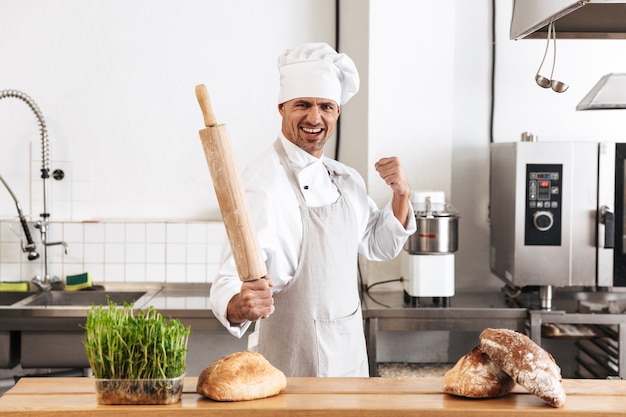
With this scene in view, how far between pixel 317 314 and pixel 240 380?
734 millimetres

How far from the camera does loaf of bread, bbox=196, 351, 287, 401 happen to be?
61.3 inches

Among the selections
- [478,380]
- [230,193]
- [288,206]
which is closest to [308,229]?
[288,206]

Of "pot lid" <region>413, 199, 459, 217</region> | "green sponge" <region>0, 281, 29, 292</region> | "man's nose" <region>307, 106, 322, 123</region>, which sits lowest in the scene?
"green sponge" <region>0, 281, 29, 292</region>

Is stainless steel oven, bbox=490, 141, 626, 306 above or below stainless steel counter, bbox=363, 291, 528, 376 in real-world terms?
above

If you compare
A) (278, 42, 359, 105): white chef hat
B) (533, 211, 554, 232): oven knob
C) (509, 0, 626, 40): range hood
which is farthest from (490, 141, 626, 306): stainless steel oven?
(509, 0, 626, 40): range hood

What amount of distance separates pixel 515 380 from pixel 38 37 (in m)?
2.99

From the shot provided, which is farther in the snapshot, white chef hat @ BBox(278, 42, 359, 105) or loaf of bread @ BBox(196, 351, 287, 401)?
white chef hat @ BBox(278, 42, 359, 105)

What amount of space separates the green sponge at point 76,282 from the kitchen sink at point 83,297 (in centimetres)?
2

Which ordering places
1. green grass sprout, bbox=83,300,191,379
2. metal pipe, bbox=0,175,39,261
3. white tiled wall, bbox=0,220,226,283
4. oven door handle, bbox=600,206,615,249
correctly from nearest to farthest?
green grass sprout, bbox=83,300,191,379
oven door handle, bbox=600,206,615,249
metal pipe, bbox=0,175,39,261
white tiled wall, bbox=0,220,226,283

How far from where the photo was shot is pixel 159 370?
1.51 metres

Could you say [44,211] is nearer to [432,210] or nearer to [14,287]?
[14,287]

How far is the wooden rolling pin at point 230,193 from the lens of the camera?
1541 millimetres

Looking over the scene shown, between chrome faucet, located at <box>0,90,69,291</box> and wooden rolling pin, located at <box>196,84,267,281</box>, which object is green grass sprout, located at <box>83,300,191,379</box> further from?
chrome faucet, located at <box>0,90,69,291</box>

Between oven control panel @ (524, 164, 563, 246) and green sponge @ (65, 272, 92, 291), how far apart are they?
79.6 inches
